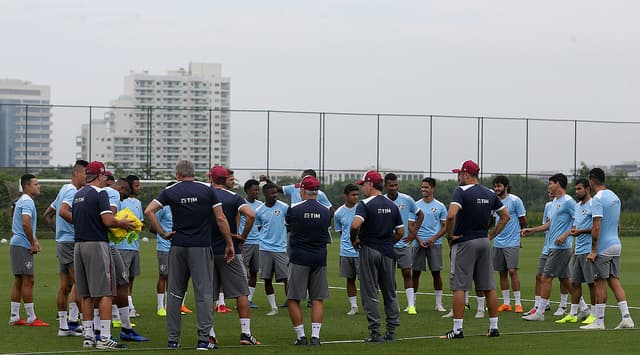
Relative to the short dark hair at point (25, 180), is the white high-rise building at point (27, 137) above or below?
above

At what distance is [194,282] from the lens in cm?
1348

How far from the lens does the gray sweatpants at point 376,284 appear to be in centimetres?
1421

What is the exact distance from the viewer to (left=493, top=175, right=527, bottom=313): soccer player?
18266 mm

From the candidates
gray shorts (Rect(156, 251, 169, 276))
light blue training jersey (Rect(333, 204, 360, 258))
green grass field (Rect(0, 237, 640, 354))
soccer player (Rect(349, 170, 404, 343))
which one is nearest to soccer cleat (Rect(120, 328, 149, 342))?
green grass field (Rect(0, 237, 640, 354))

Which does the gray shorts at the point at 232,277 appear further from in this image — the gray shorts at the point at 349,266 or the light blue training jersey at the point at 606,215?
the light blue training jersey at the point at 606,215

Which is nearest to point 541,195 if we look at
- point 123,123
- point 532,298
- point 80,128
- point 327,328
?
point 80,128

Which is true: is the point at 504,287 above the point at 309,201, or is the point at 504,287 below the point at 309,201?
below

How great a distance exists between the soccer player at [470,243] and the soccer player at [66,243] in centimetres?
527

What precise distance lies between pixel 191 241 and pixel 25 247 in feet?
11.8

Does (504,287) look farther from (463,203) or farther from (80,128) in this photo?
(80,128)

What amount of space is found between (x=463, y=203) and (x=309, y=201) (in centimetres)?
220

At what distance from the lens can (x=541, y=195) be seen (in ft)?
184

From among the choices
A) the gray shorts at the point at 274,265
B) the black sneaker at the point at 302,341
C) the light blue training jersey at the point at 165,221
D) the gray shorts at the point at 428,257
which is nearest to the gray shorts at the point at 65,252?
the light blue training jersey at the point at 165,221

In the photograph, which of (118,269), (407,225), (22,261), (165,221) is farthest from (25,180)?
(407,225)
